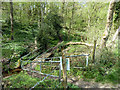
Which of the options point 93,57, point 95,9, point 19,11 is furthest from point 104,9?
point 19,11

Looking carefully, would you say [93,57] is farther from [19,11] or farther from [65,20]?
[19,11]

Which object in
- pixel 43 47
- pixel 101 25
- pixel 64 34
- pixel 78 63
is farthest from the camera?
pixel 64 34

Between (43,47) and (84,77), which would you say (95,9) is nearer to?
(43,47)

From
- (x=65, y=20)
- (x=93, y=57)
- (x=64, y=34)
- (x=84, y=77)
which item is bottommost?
(x=84, y=77)

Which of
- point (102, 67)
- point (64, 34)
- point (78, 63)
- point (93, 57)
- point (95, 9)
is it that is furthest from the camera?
point (64, 34)

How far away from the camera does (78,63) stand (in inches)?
189

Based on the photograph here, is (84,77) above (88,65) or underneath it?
underneath

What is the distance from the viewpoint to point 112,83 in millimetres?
3066

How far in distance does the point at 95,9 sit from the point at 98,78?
29.4 feet

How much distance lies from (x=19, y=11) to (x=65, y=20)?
1157cm

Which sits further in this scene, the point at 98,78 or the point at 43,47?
the point at 43,47

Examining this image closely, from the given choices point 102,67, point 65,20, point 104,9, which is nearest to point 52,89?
point 102,67

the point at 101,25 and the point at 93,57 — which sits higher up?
the point at 101,25

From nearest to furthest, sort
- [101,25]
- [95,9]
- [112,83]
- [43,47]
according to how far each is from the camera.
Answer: [112,83]
[101,25]
[43,47]
[95,9]
